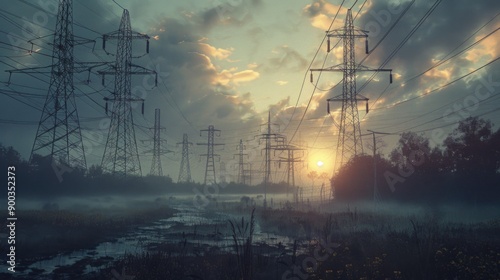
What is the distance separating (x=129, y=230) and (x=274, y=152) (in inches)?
1543

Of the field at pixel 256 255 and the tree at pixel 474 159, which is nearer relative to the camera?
the field at pixel 256 255

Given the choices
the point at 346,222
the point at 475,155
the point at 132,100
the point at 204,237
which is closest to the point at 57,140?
the point at 132,100

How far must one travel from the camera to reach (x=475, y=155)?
48094 mm

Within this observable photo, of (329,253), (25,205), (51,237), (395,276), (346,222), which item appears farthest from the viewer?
(25,205)

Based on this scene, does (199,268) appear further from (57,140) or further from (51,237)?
(57,140)

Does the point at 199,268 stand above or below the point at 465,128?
below

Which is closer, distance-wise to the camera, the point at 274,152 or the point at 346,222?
the point at 346,222

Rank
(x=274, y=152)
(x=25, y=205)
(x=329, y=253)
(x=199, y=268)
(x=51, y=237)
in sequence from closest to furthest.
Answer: (x=199, y=268) → (x=329, y=253) → (x=51, y=237) → (x=25, y=205) → (x=274, y=152)

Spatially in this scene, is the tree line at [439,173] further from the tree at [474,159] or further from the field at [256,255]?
the field at [256,255]

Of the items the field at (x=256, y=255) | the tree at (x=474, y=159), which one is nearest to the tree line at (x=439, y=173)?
the tree at (x=474, y=159)

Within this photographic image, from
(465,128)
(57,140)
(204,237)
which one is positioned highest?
(465,128)

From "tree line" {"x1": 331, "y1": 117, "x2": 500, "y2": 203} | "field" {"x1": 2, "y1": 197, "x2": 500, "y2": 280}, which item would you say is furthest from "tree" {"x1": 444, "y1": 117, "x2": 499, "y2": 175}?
"field" {"x1": 2, "y1": 197, "x2": 500, "y2": 280}

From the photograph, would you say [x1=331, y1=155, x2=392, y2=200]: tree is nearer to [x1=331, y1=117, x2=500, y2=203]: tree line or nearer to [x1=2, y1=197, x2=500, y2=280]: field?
[x1=331, y1=117, x2=500, y2=203]: tree line

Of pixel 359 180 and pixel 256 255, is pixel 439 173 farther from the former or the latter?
pixel 256 255
